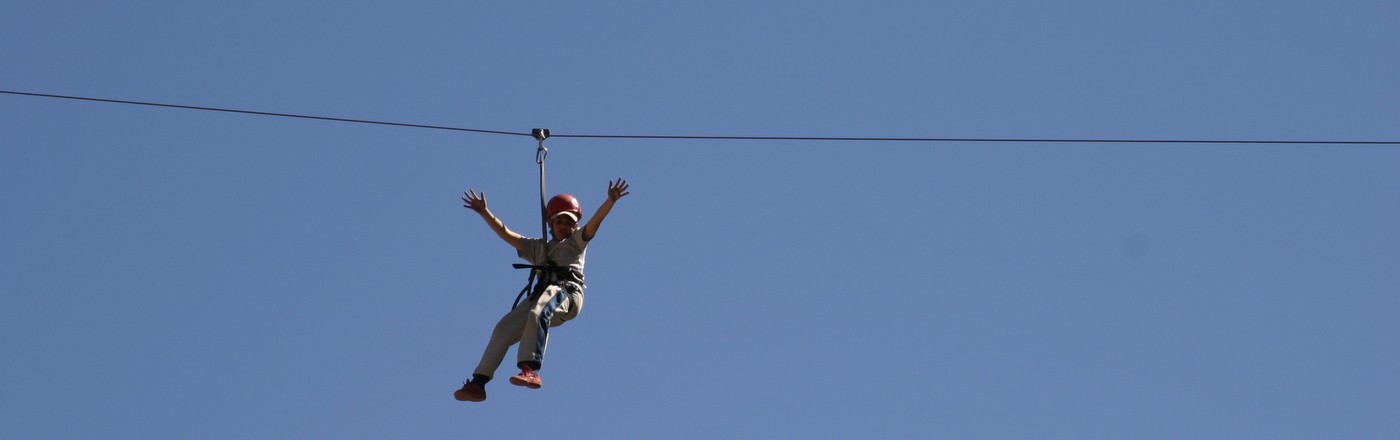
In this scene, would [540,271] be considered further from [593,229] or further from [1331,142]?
[1331,142]

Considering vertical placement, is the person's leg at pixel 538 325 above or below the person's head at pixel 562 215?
Answer: below

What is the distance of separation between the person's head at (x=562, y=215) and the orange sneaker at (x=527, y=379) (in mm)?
987

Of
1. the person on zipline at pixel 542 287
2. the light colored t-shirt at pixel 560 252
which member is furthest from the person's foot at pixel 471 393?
the light colored t-shirt at pixel 560 252

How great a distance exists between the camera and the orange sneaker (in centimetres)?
1360

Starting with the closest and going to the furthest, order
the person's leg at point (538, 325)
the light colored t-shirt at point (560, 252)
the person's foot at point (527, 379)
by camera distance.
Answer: the person's foot at point (527, 379) → the person's leg at point (538, 325) → the light colored t-shirt at point (560, 252)

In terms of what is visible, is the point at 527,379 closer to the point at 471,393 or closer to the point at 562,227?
the point at 471,393

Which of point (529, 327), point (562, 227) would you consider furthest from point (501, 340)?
point (562, 227)

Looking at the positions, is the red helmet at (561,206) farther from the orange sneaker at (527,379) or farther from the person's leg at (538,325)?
the orange sneaker at (527,379)

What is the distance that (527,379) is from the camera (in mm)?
13648

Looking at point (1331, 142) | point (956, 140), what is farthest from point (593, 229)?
point (1331, 142)

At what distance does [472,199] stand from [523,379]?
4.09 feet

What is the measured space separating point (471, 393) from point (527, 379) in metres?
0.38

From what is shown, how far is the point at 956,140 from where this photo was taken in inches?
602

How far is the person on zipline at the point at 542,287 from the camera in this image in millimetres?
13875
